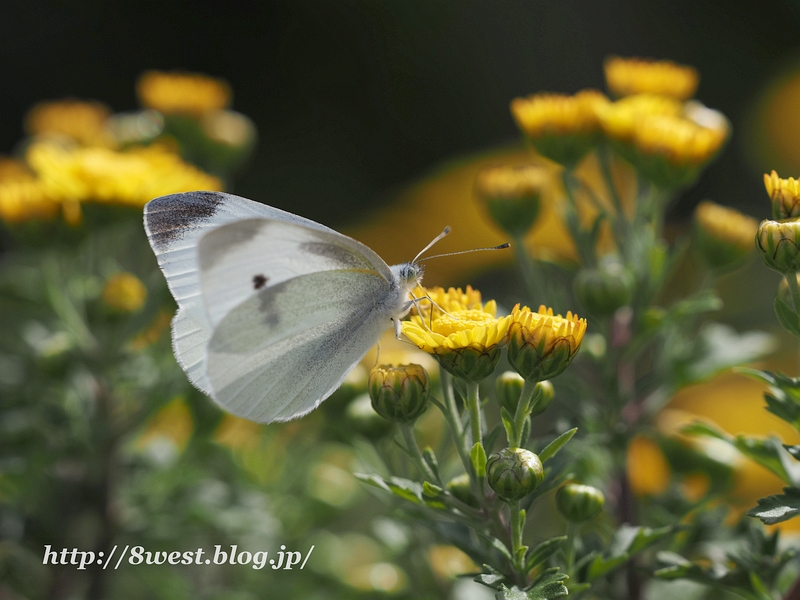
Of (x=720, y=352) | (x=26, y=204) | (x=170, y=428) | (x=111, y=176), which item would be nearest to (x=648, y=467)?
(x=720, y=352)

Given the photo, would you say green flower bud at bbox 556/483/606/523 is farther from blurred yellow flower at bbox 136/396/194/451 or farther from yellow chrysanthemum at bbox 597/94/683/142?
blurred yellow flower at bbox 136/396/194/451

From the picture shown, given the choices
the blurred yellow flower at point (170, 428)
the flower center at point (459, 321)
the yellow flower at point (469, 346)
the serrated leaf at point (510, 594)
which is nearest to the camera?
the serrated leaf at point (510, 594)

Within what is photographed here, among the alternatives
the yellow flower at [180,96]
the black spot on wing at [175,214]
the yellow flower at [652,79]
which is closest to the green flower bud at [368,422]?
the black spot on wing at [175,214]

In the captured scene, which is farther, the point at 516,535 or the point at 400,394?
the point at 400,394

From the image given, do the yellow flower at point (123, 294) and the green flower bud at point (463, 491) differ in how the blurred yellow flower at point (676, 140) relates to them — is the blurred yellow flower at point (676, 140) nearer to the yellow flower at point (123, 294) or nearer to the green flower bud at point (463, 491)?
the green flower bud at point (463, 491)

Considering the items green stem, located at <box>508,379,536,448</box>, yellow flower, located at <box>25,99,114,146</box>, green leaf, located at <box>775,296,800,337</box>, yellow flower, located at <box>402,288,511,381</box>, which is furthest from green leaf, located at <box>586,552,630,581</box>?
yellow flower, located at <box>25,99,114,146</box>

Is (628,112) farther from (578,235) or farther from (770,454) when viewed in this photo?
(770,454)
